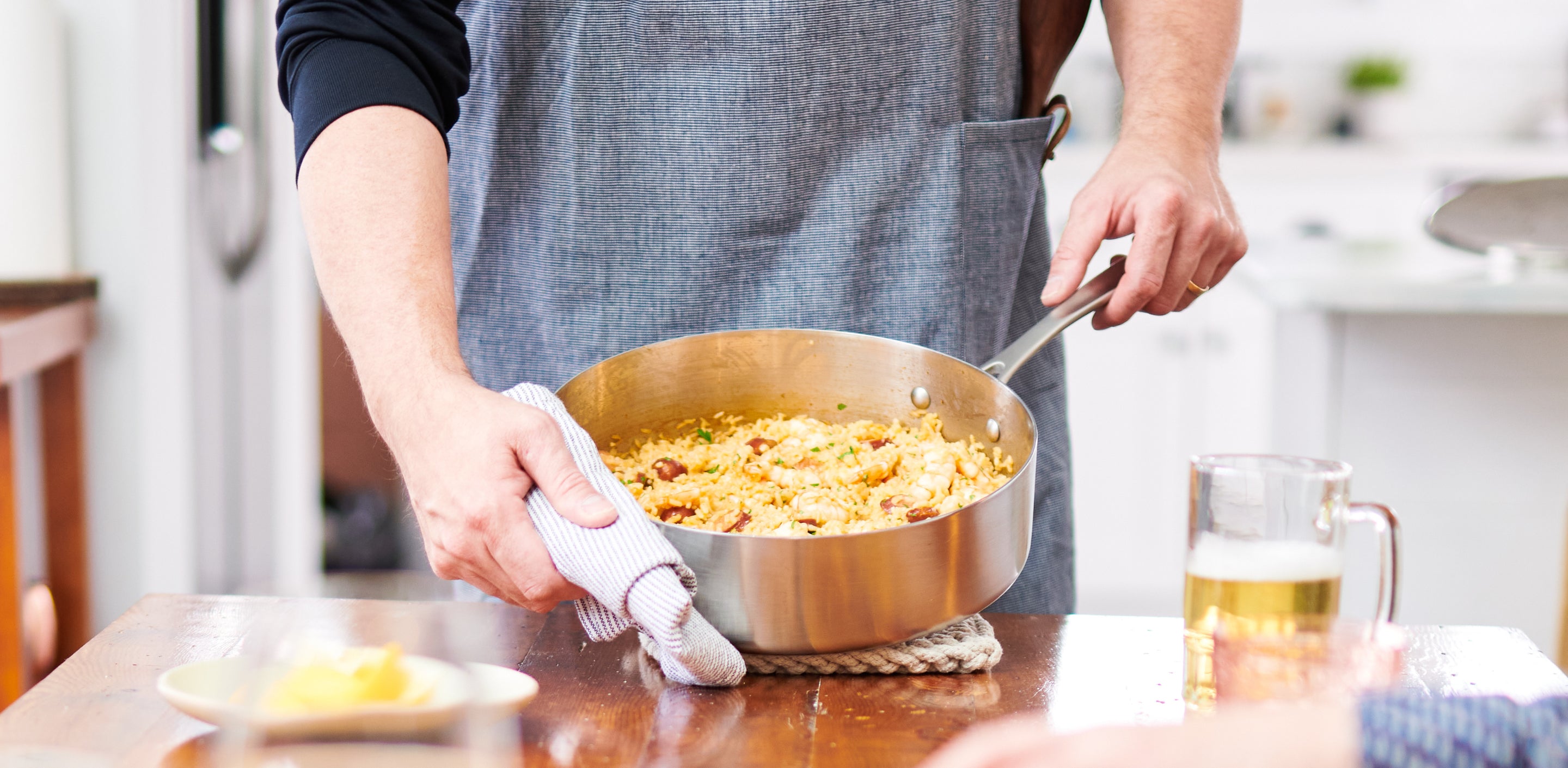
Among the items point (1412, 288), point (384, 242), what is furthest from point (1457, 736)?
point (1412, 288)

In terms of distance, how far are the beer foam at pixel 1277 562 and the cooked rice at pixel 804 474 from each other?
0.46 ft

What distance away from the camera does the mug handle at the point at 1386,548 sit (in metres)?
0.67

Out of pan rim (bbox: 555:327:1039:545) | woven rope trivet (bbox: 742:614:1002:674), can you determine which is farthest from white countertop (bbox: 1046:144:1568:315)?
woven rope trivet (bbox: 742:614:1002:674)

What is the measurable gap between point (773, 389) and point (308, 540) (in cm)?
199

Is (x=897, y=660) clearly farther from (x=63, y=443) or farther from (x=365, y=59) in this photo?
(x=63, y=443)

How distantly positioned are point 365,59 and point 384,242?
0.48ft

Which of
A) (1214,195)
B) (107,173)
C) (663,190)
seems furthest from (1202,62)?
(107,173)

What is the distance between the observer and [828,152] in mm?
976

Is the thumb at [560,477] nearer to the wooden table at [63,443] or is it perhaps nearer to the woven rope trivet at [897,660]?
the woven rope trivet at [897,660]

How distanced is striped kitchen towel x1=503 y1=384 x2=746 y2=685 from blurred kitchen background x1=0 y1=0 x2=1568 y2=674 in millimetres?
199

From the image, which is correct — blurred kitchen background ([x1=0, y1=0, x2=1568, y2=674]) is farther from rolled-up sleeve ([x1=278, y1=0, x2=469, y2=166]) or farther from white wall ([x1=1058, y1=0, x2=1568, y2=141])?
rolled-up sleeve ([x1=278, y1=0, x2=469, y2=166])

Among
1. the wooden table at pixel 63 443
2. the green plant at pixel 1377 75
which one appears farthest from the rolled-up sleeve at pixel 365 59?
the green plant at pixel 1377 75

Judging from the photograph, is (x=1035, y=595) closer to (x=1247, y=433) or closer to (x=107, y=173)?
(x=107, y=173)

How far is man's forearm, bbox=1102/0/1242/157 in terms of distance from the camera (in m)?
0.93
